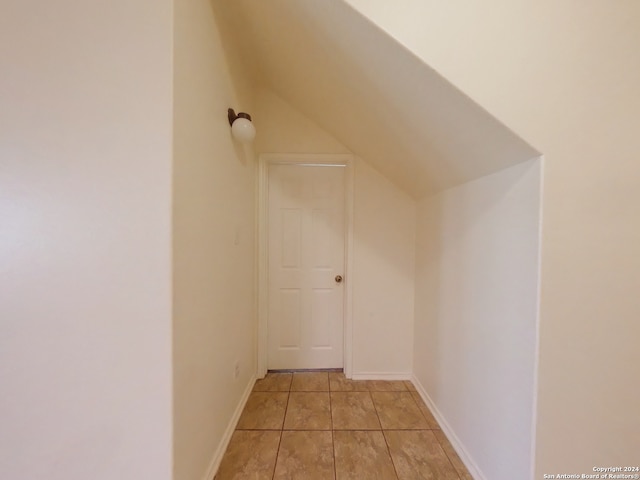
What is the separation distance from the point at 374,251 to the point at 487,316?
39.8 inches

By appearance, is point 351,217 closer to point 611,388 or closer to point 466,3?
point 466,3

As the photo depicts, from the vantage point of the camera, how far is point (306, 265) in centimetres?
223

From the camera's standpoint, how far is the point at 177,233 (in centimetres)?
97

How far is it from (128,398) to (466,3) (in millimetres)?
1947

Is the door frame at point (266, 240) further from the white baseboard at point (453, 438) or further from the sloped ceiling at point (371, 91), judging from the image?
the white baseboard at point (453, 438)

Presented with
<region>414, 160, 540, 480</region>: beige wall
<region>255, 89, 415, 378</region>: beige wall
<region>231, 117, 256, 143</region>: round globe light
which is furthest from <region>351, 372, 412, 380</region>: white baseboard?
<region>231, 117, 256, 143</region>: round globe light

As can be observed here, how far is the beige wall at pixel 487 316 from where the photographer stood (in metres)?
0.99

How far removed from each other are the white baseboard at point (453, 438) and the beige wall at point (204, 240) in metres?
1.34

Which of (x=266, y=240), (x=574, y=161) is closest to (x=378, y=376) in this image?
(x=266, y=240)

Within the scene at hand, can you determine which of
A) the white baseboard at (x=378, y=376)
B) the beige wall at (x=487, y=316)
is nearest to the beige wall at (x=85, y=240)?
the beige wall at (x=487, y=316)

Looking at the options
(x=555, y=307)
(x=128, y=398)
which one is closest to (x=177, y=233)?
(x=128, y=398)

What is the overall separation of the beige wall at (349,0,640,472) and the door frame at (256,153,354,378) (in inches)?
47.7

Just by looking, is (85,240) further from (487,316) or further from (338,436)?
(487,316)

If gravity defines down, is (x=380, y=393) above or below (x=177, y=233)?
below
